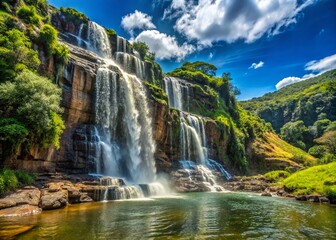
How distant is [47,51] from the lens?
2772 centimetres

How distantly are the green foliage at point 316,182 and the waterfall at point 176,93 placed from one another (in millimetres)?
34134

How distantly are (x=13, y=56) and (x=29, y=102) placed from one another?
216 inches

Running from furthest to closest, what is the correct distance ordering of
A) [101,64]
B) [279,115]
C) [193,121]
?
[279,115]
[193,121]
[101,64]

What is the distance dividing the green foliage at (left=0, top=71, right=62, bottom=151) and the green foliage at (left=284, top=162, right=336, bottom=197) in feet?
82.1

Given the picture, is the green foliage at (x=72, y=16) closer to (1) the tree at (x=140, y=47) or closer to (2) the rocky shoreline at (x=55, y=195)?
(1) the tree at (x=140, y=47)

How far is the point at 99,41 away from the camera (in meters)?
47.6

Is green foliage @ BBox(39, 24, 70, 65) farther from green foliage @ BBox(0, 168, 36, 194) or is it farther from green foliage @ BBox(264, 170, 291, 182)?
green foliage @ BBox(264, 170, 291, 182)

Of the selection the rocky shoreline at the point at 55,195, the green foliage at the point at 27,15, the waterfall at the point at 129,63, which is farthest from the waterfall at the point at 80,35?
the rocky shoreline at the point at 55,195

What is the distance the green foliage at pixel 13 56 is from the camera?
844 inches

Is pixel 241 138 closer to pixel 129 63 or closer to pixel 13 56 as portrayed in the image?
pixel 129 63

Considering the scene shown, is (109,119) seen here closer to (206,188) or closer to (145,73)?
(206,188)

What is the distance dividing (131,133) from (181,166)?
426 inches

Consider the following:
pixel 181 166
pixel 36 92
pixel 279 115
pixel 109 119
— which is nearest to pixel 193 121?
pixel 181 166

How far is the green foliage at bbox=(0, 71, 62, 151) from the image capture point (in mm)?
19781
